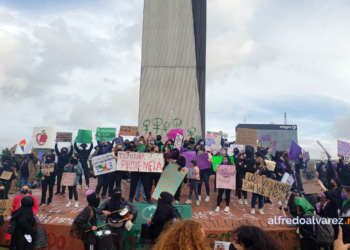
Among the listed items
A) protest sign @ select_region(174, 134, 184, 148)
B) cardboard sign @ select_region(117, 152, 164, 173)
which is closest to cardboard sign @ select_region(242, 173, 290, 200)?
cardboard sign @ select_region(117, 152, 164, 173)

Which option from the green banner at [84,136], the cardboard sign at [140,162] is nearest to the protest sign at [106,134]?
the green banner at [84,136]

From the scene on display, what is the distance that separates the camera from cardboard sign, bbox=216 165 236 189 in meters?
8.80

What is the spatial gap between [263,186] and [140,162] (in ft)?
12.4

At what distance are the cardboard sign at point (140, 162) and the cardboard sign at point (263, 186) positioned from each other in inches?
103

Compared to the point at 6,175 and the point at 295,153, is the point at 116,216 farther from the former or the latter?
the point at 295,153

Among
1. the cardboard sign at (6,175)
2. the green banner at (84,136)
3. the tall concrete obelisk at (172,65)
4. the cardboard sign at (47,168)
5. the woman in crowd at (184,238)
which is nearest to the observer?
the woman in crowd at (184,238)

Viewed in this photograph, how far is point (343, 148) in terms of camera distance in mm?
11938

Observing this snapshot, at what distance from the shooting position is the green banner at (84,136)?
36.2ft

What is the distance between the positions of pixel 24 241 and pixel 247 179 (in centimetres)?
594

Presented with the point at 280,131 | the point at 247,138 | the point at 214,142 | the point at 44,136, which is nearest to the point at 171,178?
the point at 247,138

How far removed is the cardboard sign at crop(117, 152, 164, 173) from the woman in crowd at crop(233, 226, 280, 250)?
6.22 meters

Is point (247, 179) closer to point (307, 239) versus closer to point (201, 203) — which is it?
point (201, 203)

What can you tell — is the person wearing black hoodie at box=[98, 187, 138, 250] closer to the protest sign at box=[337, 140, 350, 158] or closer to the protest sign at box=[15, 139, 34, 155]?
the protest sign at box=[15, 139, 34, 155]

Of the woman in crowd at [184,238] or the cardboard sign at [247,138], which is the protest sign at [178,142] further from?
the woman in crowd at [184,238]
